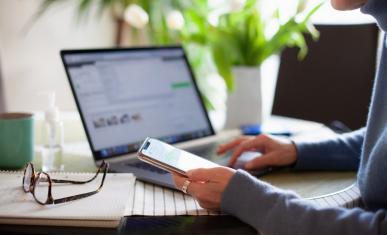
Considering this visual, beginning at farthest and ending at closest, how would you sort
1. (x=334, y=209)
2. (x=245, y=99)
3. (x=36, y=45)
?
(x=36, y=45), (x=245, y=99), (x=334, y=209)

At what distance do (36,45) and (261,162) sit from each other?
4.79ft

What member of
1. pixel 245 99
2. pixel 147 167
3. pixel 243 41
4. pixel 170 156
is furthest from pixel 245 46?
pixel 170 156

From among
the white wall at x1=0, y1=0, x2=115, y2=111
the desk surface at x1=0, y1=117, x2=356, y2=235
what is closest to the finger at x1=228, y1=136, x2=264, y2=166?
the desk surface at x1=0, y1=117, x2=356, y2=235

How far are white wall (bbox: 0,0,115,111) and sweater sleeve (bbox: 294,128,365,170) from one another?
1281mm

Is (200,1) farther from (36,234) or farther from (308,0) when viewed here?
(36,234)

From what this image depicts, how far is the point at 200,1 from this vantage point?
164 centimetres

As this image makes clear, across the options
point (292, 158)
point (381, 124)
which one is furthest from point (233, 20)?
point (381, 124)

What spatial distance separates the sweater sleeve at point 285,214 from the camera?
2.22ft

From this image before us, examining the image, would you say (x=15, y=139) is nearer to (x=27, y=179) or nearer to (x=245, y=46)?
(x=27, y=179)

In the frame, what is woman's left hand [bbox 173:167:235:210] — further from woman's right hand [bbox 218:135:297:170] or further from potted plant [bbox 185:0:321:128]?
potted plant [bbox 185:0:321:128]

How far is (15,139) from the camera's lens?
97 centimetres

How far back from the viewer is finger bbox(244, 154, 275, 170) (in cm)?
103

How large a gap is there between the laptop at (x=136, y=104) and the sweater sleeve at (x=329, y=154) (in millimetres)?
179

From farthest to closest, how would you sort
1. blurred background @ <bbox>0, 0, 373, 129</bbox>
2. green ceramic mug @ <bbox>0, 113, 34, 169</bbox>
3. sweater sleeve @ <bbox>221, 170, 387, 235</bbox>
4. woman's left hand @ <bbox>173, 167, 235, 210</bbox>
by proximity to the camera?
blurred background @ <bbox>0, 0, 373, 129</bbox> → green ceramic mug @ <bbox>0, 113, 34, 169</bbox> → woman's left hand @ <bbox>173, 167, 235, 210</bbox> → sweater sleeve @ <bbox>221, 170, 387, 235</bbox>
